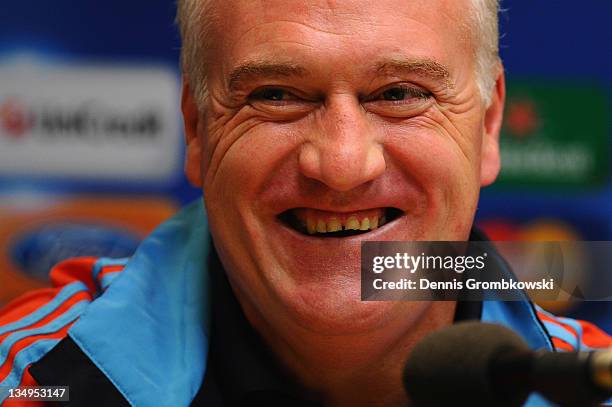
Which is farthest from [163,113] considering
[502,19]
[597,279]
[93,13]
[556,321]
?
[597,279]

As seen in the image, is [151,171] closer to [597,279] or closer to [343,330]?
[343,330]

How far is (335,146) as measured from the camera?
3.22ft

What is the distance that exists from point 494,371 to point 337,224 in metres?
0.49

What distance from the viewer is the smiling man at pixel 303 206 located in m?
1.02

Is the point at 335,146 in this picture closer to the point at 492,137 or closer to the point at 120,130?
the point at 492,137

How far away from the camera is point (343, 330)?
3.40ft

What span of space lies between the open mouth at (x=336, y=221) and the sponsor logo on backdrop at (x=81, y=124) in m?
1.28

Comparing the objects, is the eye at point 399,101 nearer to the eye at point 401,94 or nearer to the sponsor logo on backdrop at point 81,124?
the eye at point 401,94

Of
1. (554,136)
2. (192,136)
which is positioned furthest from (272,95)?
(554,136)

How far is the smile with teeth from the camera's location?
1047 mm

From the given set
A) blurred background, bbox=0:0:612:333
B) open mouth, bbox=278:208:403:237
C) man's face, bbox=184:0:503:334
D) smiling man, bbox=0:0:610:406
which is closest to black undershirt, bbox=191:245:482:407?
smiling man, bbox=0:0:610:406

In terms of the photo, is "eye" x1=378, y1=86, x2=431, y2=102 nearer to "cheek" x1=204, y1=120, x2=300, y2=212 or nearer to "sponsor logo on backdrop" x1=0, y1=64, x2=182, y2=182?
"cheek" x1=204, y1=120, x2=300, y2=212

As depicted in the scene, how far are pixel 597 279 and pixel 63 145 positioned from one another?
5.70ft

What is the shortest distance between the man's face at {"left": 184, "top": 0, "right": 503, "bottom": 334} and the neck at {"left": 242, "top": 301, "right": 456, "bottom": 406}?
0.10 ft
